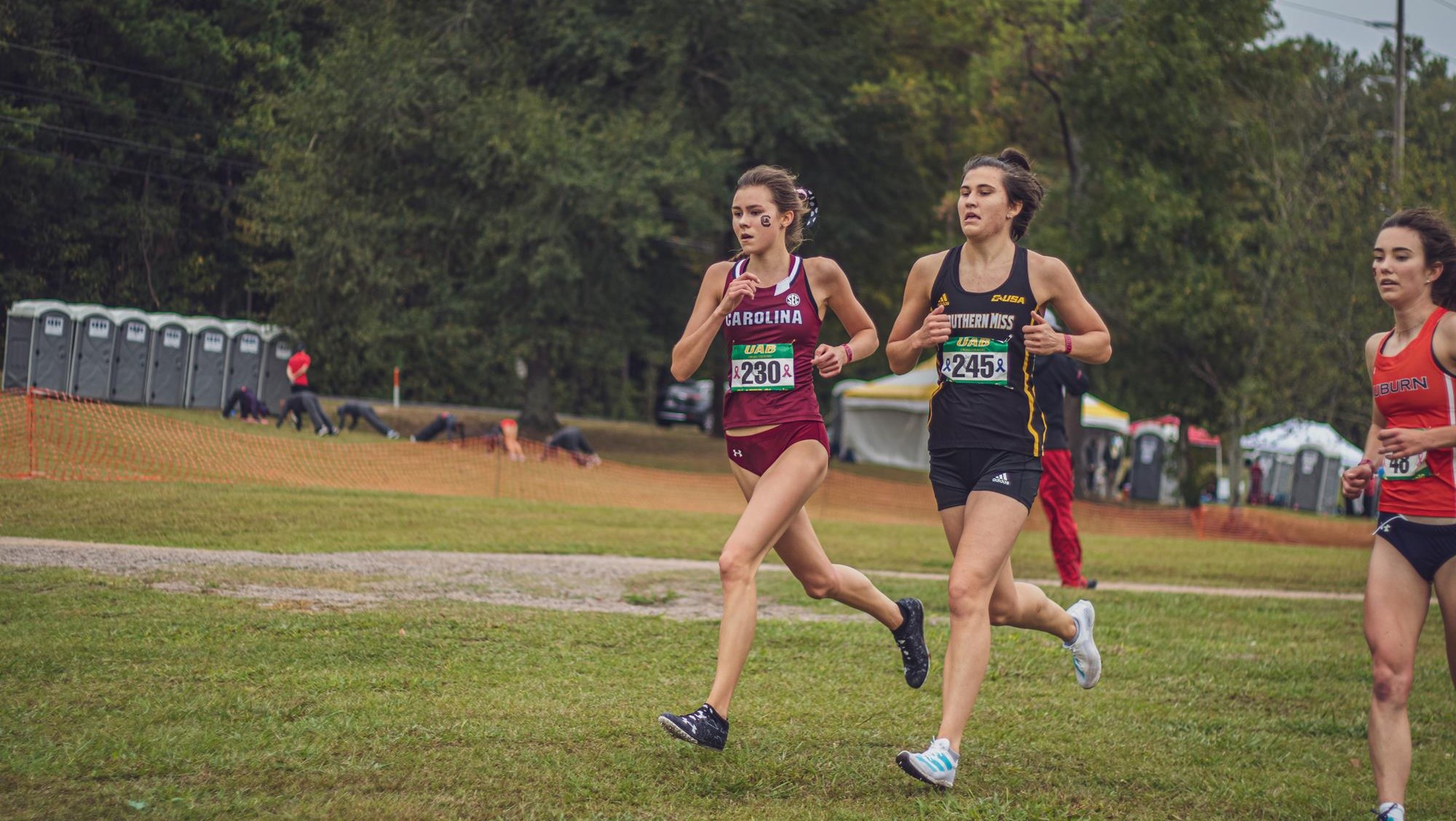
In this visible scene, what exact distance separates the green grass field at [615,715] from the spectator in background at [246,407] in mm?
16961

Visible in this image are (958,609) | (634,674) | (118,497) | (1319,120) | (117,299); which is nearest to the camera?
(958,609)

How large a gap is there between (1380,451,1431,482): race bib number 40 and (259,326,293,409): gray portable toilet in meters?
25.4

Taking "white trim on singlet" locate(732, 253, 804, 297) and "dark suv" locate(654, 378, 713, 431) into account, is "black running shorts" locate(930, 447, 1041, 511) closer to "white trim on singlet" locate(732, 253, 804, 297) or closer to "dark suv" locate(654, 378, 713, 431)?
"white trim on singlet" locate(732, 253, 804, 297)

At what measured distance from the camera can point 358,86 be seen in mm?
27484

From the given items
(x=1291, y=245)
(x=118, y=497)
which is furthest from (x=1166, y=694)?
(x=1291, y=245)

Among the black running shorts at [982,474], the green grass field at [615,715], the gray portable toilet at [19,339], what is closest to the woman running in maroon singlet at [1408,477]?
the green grass field at [615,715]

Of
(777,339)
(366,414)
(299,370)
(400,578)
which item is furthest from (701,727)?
(366,414)

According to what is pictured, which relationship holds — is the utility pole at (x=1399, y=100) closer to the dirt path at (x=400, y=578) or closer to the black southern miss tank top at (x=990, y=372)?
the dirt path at (x=400, y=578)

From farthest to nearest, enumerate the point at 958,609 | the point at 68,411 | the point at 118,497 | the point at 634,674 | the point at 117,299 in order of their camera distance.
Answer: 1. the point at 117,299
2. the point at 68,411
3. the point at 118,497
4. the point at 634,674
5. the point at 958,609

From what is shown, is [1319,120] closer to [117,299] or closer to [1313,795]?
[117,299]

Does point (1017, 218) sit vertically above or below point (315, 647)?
above

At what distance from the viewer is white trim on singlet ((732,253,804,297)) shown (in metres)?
5.96

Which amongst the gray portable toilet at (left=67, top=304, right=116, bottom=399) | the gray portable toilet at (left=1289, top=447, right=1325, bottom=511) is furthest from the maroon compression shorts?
the gray portable toilet at (left=1289, top=447, right=1325, bottom=511)

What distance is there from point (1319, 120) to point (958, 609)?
28.5 m
